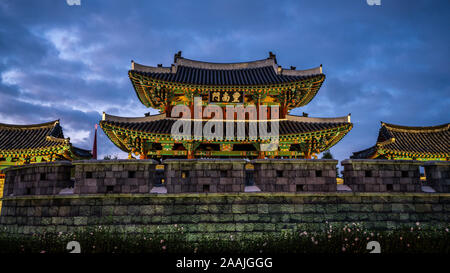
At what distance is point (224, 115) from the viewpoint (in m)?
13.1

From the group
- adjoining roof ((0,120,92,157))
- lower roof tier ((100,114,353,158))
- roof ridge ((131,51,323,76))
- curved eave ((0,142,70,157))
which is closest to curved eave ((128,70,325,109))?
roof ridge ((131,51,323,76))

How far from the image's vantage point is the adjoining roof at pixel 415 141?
543 inches

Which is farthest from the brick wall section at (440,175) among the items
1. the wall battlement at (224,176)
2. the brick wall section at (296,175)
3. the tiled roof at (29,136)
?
the tiled roof at (29,136)

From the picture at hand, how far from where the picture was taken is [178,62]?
15.2 meters

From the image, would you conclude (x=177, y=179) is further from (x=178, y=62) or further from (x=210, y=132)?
(x=178, y=62)

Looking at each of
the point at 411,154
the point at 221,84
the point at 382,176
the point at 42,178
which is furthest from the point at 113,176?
the point at 411,154

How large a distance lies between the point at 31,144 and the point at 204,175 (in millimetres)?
11974

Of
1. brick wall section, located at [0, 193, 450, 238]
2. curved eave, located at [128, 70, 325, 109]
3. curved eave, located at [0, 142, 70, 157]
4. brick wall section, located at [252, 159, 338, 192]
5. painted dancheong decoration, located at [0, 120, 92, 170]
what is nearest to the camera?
brick wall section, located at [0, 193, 450, 238]

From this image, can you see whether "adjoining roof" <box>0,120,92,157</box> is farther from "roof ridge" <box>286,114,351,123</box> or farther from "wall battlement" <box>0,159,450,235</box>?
"roof ridge" <box>286,114,351,123</box>

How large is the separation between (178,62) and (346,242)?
12.4 m

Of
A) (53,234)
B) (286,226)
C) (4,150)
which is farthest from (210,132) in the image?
(4,150)

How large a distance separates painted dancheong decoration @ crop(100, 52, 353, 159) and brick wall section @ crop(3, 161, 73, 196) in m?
4.21

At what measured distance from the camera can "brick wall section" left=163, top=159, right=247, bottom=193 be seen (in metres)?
6.90
